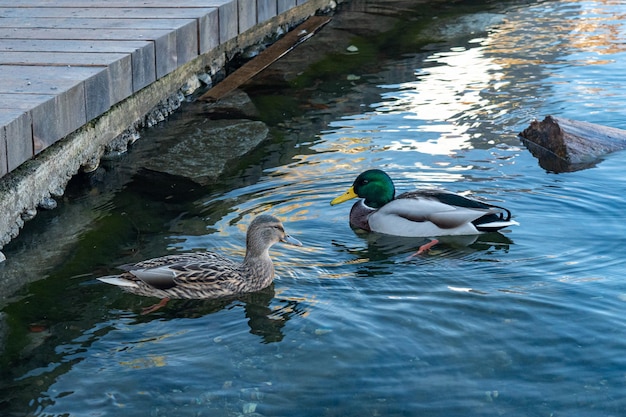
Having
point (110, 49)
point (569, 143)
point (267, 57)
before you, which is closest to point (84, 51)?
point (110, 49)

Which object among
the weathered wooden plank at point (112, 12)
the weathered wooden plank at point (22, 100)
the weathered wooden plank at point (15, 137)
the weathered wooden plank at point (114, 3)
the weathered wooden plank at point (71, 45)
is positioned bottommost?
the weathered wooden plank at point (15, 137)

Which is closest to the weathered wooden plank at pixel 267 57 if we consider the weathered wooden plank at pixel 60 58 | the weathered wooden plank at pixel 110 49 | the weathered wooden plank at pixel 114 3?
the weathered wooden plank at pixel 114 3

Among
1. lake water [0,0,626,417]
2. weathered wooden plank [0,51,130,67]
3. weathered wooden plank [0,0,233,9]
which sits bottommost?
lake water [0,0,626,417]

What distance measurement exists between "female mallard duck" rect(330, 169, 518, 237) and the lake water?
0.31 feet

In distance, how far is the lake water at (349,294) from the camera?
5215 mm

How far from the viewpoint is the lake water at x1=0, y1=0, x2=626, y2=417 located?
205 inches

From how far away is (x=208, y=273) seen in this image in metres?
6.33

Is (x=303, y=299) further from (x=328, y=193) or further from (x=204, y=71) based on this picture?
(x=204, y=71)

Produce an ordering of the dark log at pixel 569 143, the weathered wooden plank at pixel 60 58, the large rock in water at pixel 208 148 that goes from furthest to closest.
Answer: the dark log at pixel 569 143, the large rock in water at pixel 208 148, the weathered wooden plank at pixel 60 58

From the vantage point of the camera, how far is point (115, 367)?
545 cm

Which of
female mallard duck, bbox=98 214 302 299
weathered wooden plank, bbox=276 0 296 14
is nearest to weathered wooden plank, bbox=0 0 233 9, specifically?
weathered wooden plank, bbox=276 0 296 14

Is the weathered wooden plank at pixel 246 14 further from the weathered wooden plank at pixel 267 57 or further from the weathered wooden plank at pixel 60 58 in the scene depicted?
the weathered wooden plank at pixel 60 58

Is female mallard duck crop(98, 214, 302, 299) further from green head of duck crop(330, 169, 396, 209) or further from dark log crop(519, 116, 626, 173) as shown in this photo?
dark log crop(519, 116, 626, 173)

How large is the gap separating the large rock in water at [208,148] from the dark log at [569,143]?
239cm
